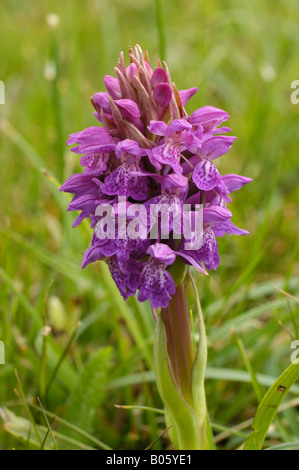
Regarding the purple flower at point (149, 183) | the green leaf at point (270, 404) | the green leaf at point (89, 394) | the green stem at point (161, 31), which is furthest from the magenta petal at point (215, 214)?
the green stem at point (161, 31)

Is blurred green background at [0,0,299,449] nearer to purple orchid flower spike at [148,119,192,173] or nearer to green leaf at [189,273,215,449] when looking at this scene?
green leaf at [189,273,215,449]

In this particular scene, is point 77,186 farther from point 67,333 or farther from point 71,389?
point 67,333

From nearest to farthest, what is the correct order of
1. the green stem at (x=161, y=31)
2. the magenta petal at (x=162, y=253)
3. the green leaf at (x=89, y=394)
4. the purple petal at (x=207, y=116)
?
the magenta petal at (x=162, y=253), the purple petal at (x=207, y=116), the green leaf at (x=89, y=394), the green stem at (x=161, y=31)

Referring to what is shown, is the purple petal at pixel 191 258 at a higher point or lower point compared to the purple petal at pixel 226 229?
lower

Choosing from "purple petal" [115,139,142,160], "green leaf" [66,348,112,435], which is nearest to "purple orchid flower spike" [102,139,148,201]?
"purple petal" [115,139,142,160]

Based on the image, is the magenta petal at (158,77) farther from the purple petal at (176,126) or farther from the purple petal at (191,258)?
the purple petal at (191,258)

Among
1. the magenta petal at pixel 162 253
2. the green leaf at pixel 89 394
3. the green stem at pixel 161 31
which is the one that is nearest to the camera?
the magenta petal at pixel 162 253
